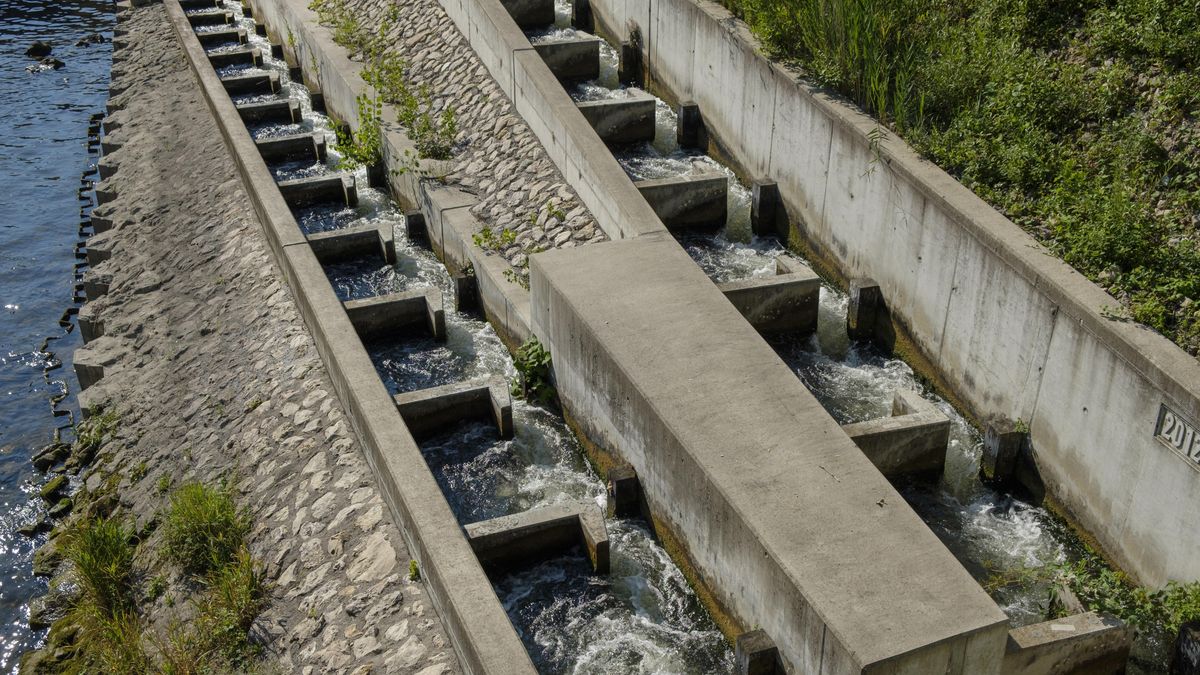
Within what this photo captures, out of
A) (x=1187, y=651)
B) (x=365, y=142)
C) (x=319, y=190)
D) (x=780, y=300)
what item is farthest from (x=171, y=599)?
(x=365, y=142)

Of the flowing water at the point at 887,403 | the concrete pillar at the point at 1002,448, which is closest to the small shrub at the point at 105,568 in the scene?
the flowing water at the point at 887,403

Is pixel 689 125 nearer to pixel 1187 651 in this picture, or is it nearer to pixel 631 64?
pixel 631 64

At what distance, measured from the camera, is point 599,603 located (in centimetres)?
887

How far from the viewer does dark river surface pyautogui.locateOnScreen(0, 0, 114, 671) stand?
470 inches

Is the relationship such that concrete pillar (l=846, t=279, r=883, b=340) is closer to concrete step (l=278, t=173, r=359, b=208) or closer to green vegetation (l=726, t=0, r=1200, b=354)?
green vegetation (l=726, t=0, r=1200, b=354)

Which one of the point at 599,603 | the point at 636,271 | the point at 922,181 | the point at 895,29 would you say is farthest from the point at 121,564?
the point at 895,29

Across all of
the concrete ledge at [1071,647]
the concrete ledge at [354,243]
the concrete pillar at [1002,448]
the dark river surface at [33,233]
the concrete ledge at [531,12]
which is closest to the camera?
the concrete ledge at [1071,647]

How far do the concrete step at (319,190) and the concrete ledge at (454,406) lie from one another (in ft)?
17.7

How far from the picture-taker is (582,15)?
1817cm

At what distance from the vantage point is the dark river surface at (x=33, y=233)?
11.9 meters

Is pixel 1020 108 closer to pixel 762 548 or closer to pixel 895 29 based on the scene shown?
pixel 895 29

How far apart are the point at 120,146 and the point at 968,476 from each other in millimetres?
15348

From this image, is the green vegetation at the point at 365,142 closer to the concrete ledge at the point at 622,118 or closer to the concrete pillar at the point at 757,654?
the concrete ledge at the point at 622,118

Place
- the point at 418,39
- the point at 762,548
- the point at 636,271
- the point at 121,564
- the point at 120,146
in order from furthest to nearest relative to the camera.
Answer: the point at 120,146 < the point at 418,39 < the point at 636,271 < the point at 121,564 < the point at 762,548
